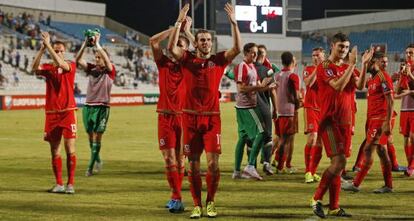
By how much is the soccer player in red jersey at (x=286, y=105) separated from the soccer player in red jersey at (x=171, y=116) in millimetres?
4166

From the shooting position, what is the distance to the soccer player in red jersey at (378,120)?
11.7m

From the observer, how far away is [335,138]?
953 cm

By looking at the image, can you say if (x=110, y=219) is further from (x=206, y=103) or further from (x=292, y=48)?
(x=292, y=48)

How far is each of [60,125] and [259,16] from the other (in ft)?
91.9

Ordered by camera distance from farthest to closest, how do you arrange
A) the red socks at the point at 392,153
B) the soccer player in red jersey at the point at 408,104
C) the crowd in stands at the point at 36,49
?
the crowd in stands at the point at 36,49 → the red socks at the point at 392,153 → the soccer player in red jersey at the point at 408,104

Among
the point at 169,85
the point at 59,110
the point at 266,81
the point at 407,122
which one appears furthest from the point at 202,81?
the point at 407,122

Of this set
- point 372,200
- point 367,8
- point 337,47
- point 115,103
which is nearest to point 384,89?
point 372,200

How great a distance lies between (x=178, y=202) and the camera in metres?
10.1

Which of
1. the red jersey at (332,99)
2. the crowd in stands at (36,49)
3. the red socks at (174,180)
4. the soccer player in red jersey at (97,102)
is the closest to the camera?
the red jersey at (332,99)

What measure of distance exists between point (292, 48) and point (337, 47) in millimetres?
43828

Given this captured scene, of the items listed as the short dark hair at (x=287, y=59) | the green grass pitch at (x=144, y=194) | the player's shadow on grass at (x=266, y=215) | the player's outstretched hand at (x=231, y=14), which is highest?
the player's outstretched hand at (x=231, y=14)

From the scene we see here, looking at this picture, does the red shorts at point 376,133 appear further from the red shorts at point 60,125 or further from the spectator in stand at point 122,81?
the spectator in stand at point 122,81

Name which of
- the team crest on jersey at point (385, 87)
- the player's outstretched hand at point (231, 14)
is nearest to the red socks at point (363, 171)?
the team crest on jersey at point (385, 87)

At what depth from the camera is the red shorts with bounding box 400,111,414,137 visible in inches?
582
